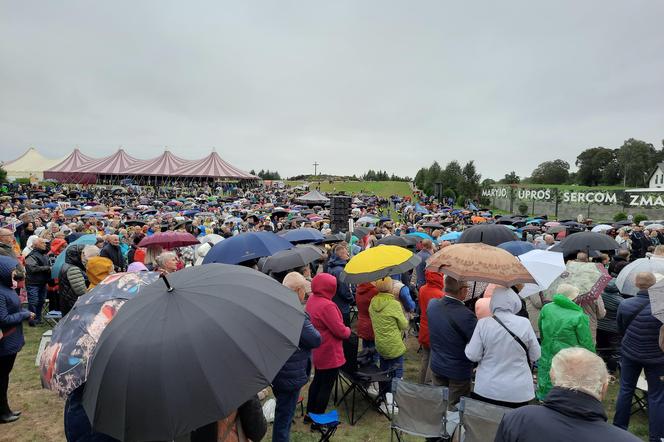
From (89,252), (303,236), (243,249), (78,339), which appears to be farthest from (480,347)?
(303,236)

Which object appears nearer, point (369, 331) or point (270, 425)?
point (270, 425)

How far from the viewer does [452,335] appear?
141 inches

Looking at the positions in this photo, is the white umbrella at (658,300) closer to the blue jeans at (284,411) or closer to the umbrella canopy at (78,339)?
the blue jeans at (284,411)

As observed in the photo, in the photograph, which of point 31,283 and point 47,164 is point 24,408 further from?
point 47,164

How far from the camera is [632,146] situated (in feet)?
247

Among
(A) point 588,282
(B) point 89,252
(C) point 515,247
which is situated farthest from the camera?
(C) point 515,247

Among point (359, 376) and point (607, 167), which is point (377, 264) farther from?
point (607, 167)

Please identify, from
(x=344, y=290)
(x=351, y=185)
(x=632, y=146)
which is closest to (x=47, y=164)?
(x=351, y=185)

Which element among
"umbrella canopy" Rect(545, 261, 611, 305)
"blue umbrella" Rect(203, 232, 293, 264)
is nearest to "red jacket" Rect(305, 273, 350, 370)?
"blue umbrella" Rect(203, 232, 293, 264)

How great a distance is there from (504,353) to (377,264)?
1.76 metres

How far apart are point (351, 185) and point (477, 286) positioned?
5978 centimetres

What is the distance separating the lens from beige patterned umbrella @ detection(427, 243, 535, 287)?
3.42 metres

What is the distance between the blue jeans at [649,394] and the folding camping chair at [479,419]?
1843 millimetres

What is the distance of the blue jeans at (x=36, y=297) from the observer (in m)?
7.23
